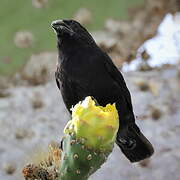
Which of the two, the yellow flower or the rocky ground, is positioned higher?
the rocky ground

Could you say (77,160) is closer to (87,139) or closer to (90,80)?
(87,139)

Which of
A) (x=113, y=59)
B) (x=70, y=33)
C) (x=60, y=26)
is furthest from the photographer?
(x=113, y=59)

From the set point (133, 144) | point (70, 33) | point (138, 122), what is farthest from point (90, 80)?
point (138, 122)

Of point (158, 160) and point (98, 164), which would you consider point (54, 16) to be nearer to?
point (158, 160)

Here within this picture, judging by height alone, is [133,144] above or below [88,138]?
above

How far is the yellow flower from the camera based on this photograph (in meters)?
1.30

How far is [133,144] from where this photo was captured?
262 cm

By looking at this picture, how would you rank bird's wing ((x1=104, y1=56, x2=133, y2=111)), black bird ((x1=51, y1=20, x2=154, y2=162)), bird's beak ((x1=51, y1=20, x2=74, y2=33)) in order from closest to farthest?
bird's beak ((x1=51, y1=20, x2=74, y2=33)) < black bird ((x1=51, y1=20, x2=154, y2=162)) < bird's wing ((x1=104, y1=56, x2=133, y2=111))

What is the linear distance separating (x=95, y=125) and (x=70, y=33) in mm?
1203

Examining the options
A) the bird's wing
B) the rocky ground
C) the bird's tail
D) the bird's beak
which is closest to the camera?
the bird's beak

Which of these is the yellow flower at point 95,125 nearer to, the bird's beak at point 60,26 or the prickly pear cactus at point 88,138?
the prickly pear cactus at point 88,138

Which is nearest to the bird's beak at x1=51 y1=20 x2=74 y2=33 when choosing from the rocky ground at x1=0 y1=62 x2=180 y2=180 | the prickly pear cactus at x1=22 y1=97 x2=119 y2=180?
the prickly pear cactus at x1=22 y1=97 x2=119 y2=180

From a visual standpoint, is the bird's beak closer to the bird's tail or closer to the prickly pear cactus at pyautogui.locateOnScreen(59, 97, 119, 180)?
the bird's tail

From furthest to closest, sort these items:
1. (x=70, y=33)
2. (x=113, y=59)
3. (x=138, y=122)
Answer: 1. (x=138, y=122)
2. (x=113, y=59)
3. (x=70, y=33)
